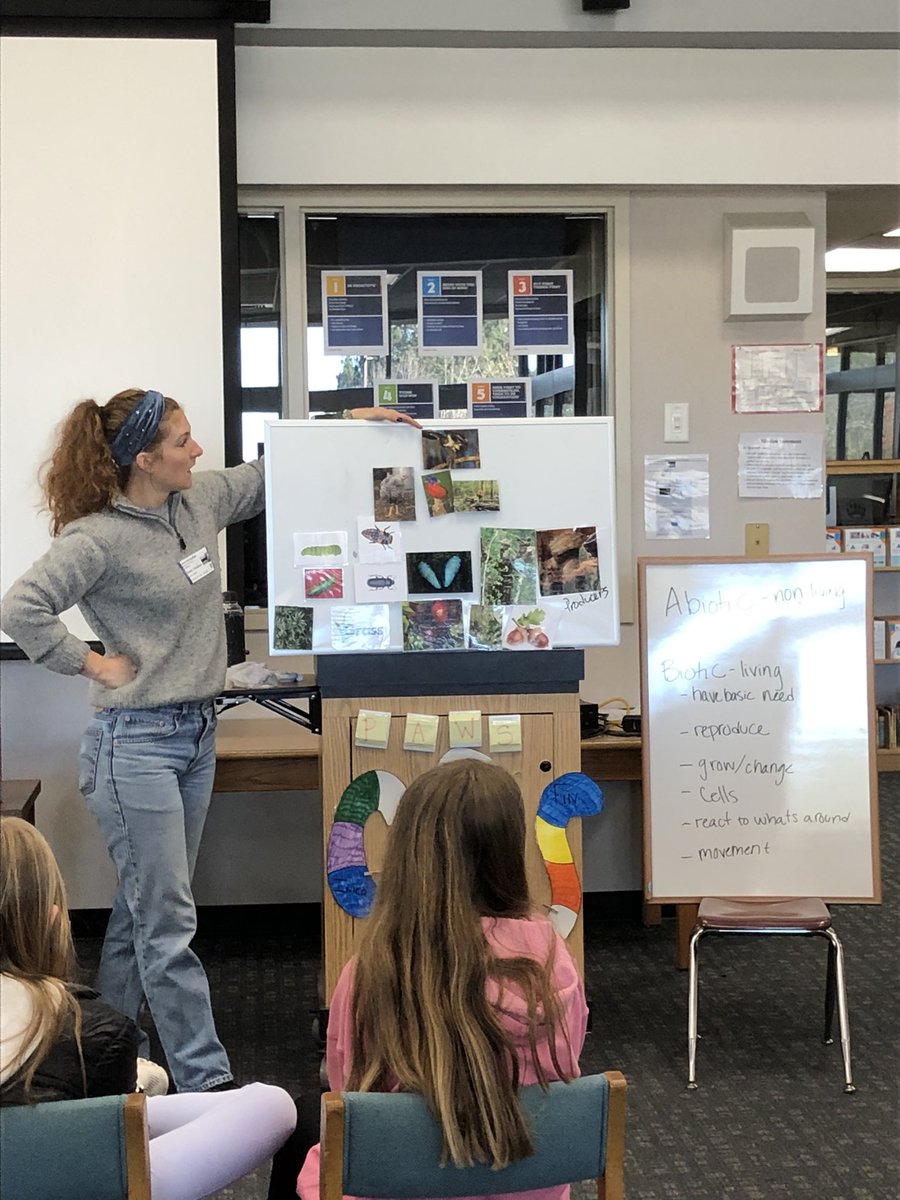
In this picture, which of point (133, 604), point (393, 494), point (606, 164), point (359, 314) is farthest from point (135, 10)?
point (133, 604)

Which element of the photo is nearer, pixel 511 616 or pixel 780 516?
pixel 511 616

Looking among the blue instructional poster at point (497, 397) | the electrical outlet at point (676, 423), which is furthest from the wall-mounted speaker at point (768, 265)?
the blue instructional poster at point (497, 397)

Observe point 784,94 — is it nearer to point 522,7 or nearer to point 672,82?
point 672,82

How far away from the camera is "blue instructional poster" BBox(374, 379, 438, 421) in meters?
3.96

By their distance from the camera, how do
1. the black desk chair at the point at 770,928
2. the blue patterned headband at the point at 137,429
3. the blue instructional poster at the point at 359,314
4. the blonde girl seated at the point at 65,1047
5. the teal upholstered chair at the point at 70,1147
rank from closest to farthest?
the teal upholstered chair at the point at 70,1147, the blonde girl seated at the point at 65,1047, the blue patterned headband at the point at 137,429, the black desk chair at the point at 770,928, the blue instructional poster at the point at 359,314

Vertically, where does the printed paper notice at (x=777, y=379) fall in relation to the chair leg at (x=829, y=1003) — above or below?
above

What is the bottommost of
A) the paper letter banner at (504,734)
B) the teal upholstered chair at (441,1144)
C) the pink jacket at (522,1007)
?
the teal upholstered chair at (441,1144)

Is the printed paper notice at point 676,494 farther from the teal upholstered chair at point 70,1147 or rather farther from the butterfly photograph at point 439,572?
the teal upholstered chair at point 70,1147

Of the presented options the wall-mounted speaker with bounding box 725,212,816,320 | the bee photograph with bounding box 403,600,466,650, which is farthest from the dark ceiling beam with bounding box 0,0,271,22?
the bee photograph with bounding box 403,600,466,650

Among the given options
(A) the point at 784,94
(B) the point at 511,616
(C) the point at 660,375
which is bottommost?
(B) the point at 511,616

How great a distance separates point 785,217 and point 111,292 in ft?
6.72

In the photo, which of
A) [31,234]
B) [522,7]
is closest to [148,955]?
[31,234]

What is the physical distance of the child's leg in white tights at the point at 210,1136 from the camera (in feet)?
5.39

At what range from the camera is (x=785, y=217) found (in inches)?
157
